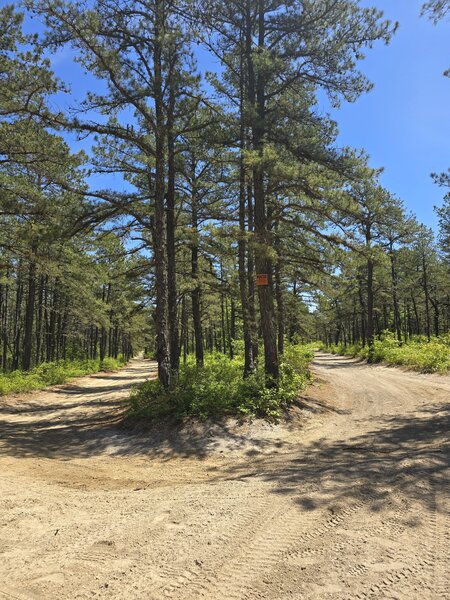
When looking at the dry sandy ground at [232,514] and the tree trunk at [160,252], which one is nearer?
the dry sandy ground at [232,514]

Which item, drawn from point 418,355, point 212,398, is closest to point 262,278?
point 212,398

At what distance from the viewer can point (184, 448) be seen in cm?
793

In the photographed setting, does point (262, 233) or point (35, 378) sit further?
point (35, 378)

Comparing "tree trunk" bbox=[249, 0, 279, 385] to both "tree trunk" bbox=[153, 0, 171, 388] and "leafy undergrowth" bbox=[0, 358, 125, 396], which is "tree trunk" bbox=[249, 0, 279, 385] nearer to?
"tree trunk" bbox=[153, 0, 171, 388]

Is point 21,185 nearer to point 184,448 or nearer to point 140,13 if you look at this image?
point 140,13

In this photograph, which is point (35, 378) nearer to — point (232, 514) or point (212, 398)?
point (212, 398)

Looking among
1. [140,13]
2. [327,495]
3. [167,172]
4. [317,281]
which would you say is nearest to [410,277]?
[317,281]

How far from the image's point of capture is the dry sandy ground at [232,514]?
305 centimetres

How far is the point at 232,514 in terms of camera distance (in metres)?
4.34

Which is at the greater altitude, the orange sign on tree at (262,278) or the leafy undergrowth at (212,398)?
the orange sign on tree at (262,278)

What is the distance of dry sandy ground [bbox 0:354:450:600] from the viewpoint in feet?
10.0

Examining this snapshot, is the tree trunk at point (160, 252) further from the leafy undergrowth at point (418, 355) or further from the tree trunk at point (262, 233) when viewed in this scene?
the leafy undergrowth at point (418, 355)

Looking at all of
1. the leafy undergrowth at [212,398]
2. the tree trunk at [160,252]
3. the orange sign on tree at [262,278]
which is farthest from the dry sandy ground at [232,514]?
the orange sign on tree at [262,278]

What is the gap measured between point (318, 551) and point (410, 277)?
40.2 metres
